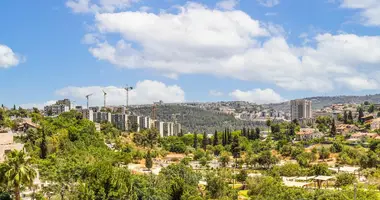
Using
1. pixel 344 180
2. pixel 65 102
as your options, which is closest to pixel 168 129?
pixel 65 102

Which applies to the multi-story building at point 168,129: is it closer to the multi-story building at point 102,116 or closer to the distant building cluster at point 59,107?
the multi-story building at point 102,116

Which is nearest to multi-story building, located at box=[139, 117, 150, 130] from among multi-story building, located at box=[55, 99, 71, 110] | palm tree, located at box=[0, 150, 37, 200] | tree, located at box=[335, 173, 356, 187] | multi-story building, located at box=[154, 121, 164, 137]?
multi-story building, located at box=[154, 121, 164, 137]

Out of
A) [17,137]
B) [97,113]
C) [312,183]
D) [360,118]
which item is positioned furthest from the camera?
[97,113]

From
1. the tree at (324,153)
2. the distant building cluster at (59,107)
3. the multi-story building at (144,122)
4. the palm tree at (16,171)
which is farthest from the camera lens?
the multi-story building at (144,122)

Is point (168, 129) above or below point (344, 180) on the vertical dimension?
above

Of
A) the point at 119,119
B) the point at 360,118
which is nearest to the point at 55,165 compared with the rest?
the point at 119,119

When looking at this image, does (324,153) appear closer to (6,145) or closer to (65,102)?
(6,145)

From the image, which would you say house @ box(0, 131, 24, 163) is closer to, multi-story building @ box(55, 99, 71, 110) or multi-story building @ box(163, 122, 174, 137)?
multi-story building @ box(163, 122, 174, 137)

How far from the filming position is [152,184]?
39.3 m

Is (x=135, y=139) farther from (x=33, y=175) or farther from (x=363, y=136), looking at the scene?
(x=33, y=175)

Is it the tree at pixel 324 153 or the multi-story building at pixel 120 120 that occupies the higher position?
the multi-story building at pixel 120 120

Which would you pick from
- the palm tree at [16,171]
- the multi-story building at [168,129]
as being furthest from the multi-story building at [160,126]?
the palm tree at [16,171]

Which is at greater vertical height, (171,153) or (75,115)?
(75,115)

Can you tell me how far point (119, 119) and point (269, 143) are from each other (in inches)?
2375
